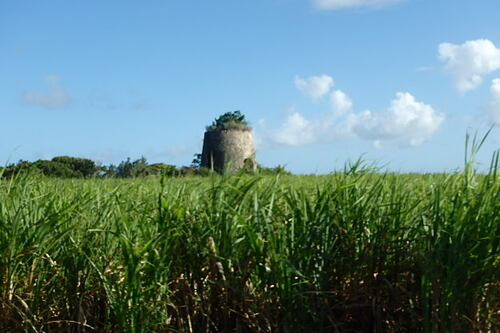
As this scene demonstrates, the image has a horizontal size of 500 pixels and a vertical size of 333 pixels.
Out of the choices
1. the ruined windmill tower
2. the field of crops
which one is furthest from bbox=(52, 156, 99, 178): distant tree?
the field of crops

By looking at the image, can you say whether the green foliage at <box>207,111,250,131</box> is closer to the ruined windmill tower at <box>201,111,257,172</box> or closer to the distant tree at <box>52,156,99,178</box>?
the ruined windmill tower at <box>201,111,257,172</box>

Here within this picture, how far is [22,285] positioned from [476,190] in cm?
168

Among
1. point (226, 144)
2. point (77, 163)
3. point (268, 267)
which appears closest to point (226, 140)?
point (226, 144)

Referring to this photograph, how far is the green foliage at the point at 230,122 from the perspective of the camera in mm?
21953

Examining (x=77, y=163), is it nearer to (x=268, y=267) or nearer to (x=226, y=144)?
(x=226, y=144)

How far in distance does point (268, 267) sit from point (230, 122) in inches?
796

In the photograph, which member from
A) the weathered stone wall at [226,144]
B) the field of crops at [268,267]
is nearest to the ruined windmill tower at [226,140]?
the weathered stone wall at [226,144]

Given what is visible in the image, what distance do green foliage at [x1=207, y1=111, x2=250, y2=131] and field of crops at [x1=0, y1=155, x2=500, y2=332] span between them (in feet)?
64.4

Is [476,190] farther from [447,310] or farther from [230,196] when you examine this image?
[230,196]

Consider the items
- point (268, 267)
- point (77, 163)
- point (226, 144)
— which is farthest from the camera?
point (226, 144)

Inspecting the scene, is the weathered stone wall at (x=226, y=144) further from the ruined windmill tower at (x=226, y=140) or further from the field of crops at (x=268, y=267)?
the field of crops at (x=268, y=267)

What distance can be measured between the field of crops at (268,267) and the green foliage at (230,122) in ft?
64.4

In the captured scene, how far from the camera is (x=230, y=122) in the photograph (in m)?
22.1

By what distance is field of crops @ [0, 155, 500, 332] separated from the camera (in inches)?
74.9
